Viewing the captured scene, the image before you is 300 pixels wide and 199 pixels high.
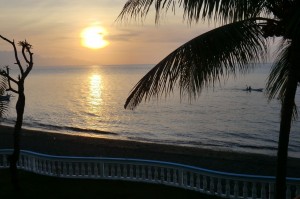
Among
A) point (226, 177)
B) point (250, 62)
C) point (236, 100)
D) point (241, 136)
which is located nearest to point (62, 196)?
point (226, 177)

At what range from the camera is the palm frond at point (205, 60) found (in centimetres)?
476

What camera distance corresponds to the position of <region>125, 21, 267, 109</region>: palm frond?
476cm

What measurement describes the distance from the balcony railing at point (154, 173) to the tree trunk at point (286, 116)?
239 centimetres

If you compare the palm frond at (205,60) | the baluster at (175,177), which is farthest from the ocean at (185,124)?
the palm frond at (205,60)

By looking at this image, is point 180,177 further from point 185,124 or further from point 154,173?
point 185,124

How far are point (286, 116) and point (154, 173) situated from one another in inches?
199

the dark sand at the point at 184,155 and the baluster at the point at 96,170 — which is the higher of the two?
the baluster at the point at 96,170

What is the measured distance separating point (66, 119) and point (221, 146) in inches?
1048

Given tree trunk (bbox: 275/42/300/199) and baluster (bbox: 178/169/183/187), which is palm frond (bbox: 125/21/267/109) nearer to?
tree trunk (bbox: 275/42/300/199)

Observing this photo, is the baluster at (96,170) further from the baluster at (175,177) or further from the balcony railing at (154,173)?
the baluster at (175,177)

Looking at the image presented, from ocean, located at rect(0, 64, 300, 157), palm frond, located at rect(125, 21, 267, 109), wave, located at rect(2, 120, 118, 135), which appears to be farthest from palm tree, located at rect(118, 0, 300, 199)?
wave, located at rect(2, 120, 118, 135)

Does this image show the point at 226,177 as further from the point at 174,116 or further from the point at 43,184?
the point at 174,116

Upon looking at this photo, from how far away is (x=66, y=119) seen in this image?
5203 cm

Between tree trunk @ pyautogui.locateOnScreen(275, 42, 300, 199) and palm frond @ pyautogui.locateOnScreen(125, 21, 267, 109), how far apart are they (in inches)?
17.2
